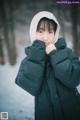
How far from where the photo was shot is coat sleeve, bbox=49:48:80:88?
1.43m

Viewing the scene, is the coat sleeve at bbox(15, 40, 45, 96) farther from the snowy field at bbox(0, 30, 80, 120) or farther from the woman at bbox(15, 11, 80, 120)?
the snowy field at bbox(0, 30, 80, 120)

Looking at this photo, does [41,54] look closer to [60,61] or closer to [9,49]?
[60,61]

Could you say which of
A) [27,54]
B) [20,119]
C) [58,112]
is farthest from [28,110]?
[27,54]

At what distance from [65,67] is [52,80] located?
10 centimetres

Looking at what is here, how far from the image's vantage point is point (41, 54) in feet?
4.73

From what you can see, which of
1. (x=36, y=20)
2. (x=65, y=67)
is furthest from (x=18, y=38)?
(x=65, y=67)

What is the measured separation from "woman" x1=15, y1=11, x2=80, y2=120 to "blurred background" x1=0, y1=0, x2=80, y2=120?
8 centimetres

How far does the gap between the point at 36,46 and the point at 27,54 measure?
59mm

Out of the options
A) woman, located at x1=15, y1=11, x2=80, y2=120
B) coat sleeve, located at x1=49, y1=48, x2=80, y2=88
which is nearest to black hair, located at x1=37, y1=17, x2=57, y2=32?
woman, located at x1=15, y1=11, x2=80, y2=120

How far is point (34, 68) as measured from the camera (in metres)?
1.44

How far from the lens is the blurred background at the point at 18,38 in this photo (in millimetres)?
1579

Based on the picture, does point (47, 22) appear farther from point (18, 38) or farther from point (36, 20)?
point (18, 38)

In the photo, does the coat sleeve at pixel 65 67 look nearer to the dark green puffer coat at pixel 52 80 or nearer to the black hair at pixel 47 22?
the dark green puffer coat at pixel 52 80

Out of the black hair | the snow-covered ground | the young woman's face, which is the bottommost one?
the snow-covered ground
